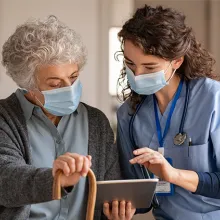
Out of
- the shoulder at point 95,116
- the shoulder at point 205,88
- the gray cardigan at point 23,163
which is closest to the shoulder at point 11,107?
the gray cardigan at point 23,163

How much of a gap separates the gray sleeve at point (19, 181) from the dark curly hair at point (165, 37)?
53 centimetres

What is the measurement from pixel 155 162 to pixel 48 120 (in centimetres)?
41

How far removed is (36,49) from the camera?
1640 millimetres

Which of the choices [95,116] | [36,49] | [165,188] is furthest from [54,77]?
[165,188]

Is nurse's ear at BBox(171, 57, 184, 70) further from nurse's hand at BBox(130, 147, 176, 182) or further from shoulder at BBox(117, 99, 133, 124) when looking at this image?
nurse's hand at BBox(130, 147, 176, 182)

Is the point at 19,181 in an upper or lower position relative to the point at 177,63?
lower

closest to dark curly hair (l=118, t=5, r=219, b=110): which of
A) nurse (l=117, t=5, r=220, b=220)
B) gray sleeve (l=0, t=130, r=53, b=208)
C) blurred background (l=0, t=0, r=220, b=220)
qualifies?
nurse (l=117, t=5, r=220, b=220)

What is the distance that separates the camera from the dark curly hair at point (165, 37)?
5.39 ft

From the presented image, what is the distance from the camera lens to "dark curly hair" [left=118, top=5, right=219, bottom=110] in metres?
1.64

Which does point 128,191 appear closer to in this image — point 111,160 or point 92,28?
point 111,160

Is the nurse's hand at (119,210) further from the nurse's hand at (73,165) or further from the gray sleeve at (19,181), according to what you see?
the nurse's hand at (73,165)

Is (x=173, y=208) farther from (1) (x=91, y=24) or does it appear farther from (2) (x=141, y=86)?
(1) (x=91, y=24)

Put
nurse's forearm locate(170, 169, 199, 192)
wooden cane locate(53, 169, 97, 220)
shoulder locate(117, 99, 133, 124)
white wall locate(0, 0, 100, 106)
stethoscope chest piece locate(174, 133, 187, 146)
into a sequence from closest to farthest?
1. wooden cane locate(53, 169, 97, 220)
2. nurse's forearm locate(170, 169, 199, 192)
3. stethoscope chest piece locate(174, 133, 187, 146)
4. shoulder locate(117, 99, 133, 124)
5. white wall locate(0, 0, 100, 106)

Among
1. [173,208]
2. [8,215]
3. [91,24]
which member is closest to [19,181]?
[8,215]
